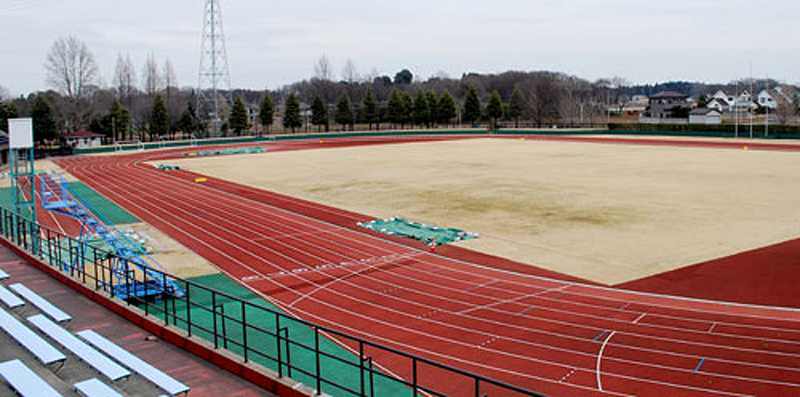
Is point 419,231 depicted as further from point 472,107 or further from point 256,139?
point 472,107

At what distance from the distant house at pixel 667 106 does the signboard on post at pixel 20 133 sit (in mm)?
136043

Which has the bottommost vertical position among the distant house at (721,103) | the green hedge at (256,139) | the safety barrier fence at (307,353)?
the safety barrier fence at (307,353)

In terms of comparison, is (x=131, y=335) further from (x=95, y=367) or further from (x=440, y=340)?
(x=440, y=340)

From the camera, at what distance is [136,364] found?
1006cm

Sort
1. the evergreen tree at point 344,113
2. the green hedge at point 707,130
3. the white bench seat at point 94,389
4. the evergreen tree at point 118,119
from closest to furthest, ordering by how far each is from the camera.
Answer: the white bench seat at point 94,389 → the green hedge at point 707,130 → the evergreen tree at point 118,119 → the evergreen tree at point 344,113

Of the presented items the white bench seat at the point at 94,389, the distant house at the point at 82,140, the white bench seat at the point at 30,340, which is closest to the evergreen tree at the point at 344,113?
the distant house at the point at 82,140

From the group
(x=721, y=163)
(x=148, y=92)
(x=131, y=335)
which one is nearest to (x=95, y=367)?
(x=131, y=335)

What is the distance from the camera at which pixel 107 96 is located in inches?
4909

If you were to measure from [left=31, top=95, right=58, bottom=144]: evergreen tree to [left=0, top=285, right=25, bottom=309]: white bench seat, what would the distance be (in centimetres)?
7478

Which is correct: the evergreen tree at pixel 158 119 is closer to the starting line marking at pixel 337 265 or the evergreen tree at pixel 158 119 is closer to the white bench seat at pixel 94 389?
the starting line marking at pixel 337 265

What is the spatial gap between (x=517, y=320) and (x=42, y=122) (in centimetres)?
7881

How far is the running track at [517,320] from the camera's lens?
1348 cm

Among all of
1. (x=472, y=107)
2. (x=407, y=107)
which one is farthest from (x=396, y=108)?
(x=472, y=107)

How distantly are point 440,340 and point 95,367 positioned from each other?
7.82 m
